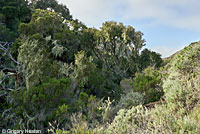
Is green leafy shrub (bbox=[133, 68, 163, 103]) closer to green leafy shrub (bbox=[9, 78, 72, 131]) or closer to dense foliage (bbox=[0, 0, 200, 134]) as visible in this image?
dense foliage (bbox=[0, 0, 200, 134])

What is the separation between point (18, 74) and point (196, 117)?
6223 mm

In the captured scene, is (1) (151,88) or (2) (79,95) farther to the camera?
(1) (151,88)

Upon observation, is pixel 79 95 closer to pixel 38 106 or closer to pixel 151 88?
pixel 38 106

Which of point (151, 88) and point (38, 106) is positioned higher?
point (151, 88)

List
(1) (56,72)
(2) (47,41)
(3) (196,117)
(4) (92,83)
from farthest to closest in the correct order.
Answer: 1. (2) (47,41)
2. (4) (92,83)
3. (1) (56,72)
4. (3) (196,117)

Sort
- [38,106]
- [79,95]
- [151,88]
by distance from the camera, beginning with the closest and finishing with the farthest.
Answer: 1. [38,106]
2. [79,95]
3. [151,88]

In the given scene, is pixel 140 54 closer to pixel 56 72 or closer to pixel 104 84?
pixel 104 84

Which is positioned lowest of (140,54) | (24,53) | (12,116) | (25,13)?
(12,116)

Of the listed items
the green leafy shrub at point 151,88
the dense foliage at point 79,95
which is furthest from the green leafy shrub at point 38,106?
the green leafy shrub at point 151,88

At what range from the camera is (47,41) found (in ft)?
36.9

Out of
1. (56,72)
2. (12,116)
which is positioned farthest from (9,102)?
(56,72)

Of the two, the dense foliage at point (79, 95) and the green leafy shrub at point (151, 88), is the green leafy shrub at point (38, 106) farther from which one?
the green leafy shrub at point (151, 88)

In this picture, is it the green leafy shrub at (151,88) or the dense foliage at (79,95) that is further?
the green leafy shrub at (151,88)

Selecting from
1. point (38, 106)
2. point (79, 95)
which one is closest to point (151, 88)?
point (79, 95)
